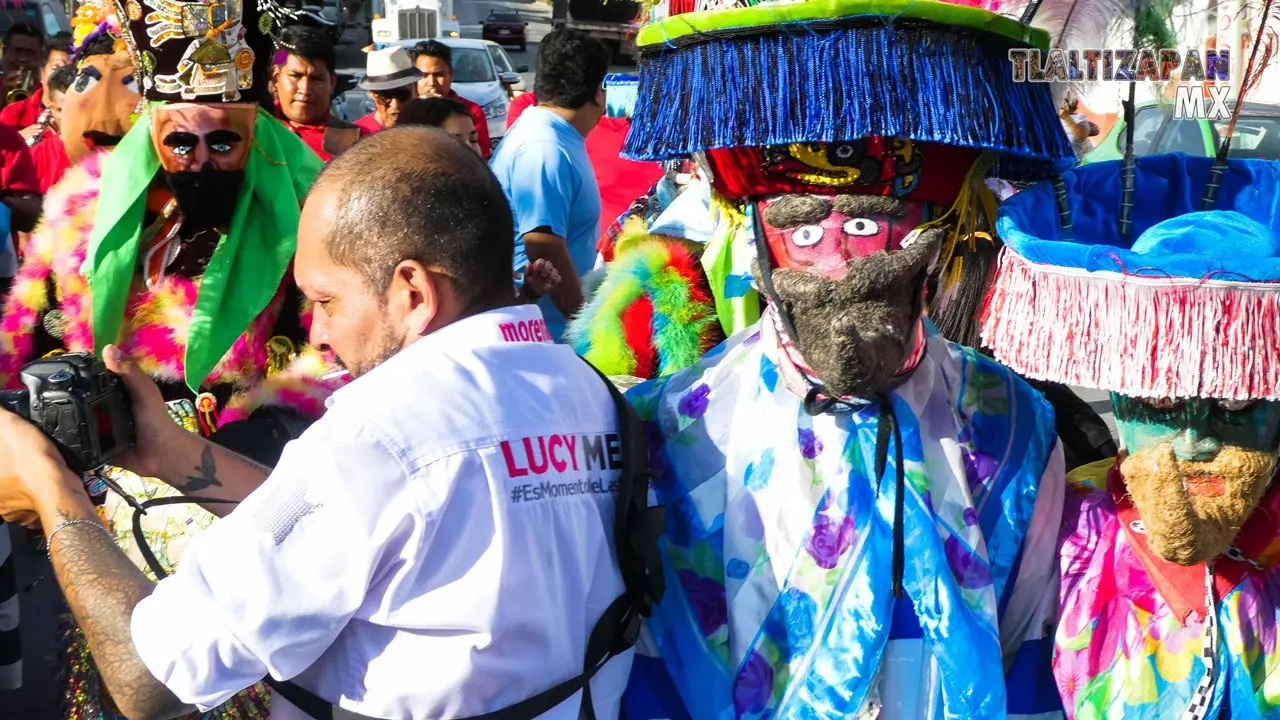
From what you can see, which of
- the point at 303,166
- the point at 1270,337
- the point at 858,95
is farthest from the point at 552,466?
the point at 303,166

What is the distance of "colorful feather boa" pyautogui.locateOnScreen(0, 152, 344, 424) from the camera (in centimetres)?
296

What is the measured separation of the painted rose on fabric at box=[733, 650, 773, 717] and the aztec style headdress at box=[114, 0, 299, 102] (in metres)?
1.81

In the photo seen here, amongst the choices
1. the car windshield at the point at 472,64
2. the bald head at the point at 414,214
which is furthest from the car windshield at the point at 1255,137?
the car windshield at the point at 472,64

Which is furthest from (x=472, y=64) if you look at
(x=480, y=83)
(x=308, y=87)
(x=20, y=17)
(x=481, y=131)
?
(x=308, y=87)

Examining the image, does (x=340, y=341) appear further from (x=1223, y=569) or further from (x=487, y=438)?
(x=1223, y=569)

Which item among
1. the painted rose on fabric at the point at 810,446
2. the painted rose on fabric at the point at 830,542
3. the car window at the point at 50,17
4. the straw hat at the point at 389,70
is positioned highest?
the painted rose on fabric at the point at 810,446

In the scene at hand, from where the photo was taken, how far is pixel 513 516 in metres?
1.76

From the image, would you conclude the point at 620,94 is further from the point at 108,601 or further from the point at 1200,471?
the point at 108,601

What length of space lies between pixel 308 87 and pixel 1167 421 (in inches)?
189

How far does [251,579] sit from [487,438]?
335mm

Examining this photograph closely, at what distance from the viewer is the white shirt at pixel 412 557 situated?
5.45ft

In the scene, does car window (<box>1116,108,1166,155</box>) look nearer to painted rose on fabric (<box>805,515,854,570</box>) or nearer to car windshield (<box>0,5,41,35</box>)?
painted rose on fabric (<box>805,515,854,570</box>)

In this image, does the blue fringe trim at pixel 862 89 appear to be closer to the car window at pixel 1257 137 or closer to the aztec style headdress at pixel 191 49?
the car window at pixel 1257 137

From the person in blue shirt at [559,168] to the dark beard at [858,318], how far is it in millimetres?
2289
